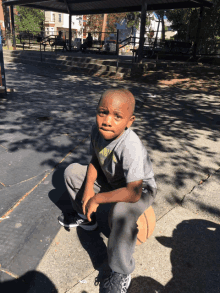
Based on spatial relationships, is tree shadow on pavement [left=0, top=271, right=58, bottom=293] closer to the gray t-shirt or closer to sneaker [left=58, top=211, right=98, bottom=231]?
sneaker [left=58, top=211, right=98, bottom=231]

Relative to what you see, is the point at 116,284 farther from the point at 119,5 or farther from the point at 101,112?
the point at 119,5

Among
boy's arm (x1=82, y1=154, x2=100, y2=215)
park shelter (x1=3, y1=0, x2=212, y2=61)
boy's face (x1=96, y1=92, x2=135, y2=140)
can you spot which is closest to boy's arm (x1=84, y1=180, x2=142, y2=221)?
boy's arm (x1=82, y1=154, x2=100, y2=215)

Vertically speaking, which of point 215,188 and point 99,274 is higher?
point 215,188

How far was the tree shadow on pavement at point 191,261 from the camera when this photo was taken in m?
1.78

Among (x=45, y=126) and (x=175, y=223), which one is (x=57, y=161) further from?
(x=175, y=223)

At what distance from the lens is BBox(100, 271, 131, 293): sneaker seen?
5.51 ft

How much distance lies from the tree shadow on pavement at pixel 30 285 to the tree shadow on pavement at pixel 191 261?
0.63 metres

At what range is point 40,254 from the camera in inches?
79.2

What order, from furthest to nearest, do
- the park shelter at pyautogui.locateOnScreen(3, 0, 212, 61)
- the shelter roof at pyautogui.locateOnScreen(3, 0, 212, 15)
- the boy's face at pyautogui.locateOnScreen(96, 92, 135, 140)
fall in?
the shelter roof at pyautogui.locateOnScreen(3, 0, 212, 15), the park shelter at pyautogui.locateOnScreen(3, 0, 212, 61), the boy's face at pyautogui.locateOnScreen(96, 92, 135, 140)

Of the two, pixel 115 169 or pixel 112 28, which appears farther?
pixel 112 28

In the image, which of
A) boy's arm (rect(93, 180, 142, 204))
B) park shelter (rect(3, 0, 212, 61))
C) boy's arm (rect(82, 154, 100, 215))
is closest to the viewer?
boy's arm (rect(93, 180, 142, 204))

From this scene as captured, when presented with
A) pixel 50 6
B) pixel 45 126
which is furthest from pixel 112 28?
pixel 45 126

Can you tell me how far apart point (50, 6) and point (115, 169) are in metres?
20.9

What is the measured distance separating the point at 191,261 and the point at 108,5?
57.5 ft
